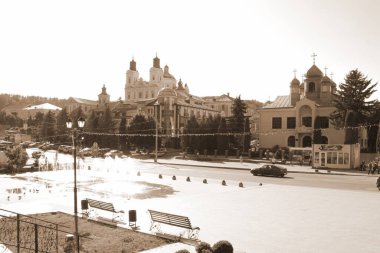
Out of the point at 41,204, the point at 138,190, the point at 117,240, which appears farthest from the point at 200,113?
the point at 117,240

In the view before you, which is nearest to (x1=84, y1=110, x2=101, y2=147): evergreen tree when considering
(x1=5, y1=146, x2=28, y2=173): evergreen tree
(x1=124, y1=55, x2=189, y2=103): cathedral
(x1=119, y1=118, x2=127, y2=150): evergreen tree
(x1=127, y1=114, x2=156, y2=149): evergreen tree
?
(x1=119, y1=118, x2=127, y2=150): evergreen tree

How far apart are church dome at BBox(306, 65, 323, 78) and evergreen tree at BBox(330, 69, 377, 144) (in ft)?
30.9

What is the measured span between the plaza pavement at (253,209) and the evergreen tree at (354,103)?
31006 millimetres

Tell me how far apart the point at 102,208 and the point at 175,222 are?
189 inches

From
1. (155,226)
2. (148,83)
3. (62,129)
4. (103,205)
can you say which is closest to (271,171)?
(103,205)

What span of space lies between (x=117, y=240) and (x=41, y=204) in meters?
9.68

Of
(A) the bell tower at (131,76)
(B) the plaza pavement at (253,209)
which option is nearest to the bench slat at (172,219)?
(B) the plaza pavement at (253,209)

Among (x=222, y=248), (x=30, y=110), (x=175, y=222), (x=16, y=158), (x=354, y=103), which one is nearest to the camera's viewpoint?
(x=222, y=248)

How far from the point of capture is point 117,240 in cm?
1488

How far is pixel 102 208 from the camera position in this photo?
61.6 ft

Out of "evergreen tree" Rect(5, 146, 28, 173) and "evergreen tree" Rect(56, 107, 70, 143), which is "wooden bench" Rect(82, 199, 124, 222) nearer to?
"evergreen tree" Rect(5, 146, 28, 173)

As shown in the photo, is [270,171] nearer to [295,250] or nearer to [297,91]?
[295,250]

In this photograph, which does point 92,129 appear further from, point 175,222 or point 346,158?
point 175,222

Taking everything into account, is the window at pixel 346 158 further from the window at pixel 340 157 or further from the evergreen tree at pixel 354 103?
the evergreen tree at pixel 354 103
